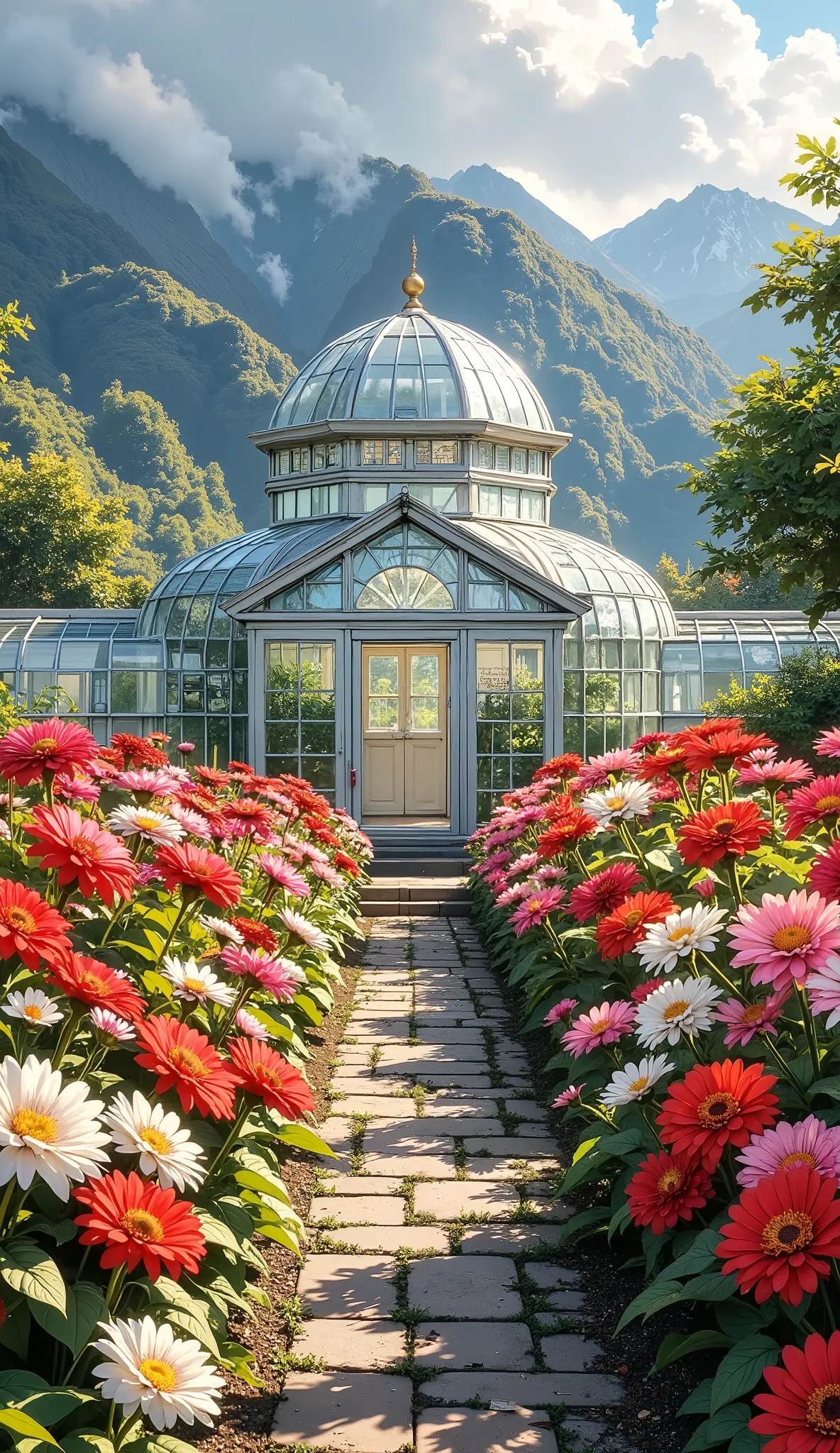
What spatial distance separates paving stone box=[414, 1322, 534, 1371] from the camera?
2.71m

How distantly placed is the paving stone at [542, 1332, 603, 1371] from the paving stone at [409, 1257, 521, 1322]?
146mm

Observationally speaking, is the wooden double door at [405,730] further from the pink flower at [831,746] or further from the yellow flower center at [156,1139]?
the yellow flower center at [156,1139]

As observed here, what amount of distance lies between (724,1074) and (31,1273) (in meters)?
1.09

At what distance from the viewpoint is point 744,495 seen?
24.7 feet

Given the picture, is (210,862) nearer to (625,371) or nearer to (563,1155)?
(563,1155)

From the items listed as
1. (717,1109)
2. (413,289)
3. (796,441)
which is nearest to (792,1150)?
(717,1109)

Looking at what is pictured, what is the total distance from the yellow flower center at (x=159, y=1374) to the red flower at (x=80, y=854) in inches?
28.4

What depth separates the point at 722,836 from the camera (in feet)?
8.02

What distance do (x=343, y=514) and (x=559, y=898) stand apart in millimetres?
11553

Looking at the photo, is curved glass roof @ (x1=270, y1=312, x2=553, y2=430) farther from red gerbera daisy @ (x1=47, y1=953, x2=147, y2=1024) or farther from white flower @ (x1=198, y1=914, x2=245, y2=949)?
red gerbera daisy @ (x1=47, y1=953, x2=147, y2=1024)

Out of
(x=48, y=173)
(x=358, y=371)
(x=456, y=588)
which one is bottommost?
(x=456, y=588)

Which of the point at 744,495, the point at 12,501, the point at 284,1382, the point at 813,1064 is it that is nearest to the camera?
the point at 813,1064

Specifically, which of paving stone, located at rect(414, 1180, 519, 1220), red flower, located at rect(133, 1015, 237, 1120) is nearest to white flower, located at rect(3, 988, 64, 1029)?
red flower, located at rect(133, 1015, 237, 1120)

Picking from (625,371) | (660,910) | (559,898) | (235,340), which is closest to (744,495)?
(559,898)
